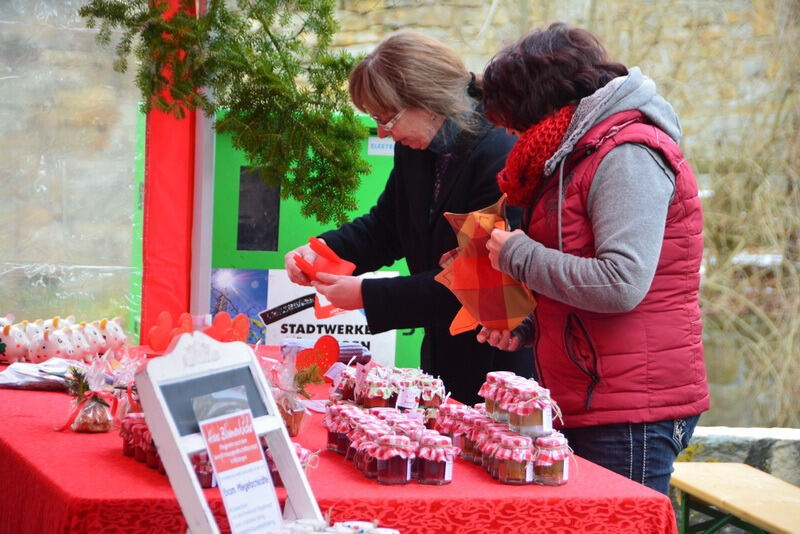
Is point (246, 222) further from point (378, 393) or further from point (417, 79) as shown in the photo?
point (378, 393)

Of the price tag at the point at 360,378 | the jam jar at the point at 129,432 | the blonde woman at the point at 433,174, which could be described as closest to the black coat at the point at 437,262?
the blonde woman at the point at 433,174

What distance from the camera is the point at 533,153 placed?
6.23 ft

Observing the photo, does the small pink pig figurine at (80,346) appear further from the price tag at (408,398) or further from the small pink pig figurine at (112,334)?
the price tag at (408,398)

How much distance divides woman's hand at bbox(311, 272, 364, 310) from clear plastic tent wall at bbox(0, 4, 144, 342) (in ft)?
5.68

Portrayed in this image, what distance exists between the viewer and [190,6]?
294cm

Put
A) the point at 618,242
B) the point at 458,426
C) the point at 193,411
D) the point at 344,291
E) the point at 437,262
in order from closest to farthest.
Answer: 1. the point at 193,411
2. the point at 618,242
3. the point at 458,426
4. the point at 344,291
5. the point at 437,262

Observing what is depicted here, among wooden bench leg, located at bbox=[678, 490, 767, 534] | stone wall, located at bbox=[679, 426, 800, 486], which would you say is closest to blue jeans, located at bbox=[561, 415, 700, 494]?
wooden bench leg, located at bbox=[678, 490, 767, 534]

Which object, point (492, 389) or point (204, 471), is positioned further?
point (492, 389)

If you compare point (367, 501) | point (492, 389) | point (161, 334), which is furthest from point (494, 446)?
point (161, 334)

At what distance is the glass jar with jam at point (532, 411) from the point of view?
1.71 metres

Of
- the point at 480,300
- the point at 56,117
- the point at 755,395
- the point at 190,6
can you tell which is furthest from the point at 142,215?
the point at 755,395

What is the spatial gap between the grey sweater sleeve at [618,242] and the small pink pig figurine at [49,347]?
5.39ft

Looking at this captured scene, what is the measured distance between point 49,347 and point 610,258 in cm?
182

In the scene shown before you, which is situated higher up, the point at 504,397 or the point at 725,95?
the point at 725,95
